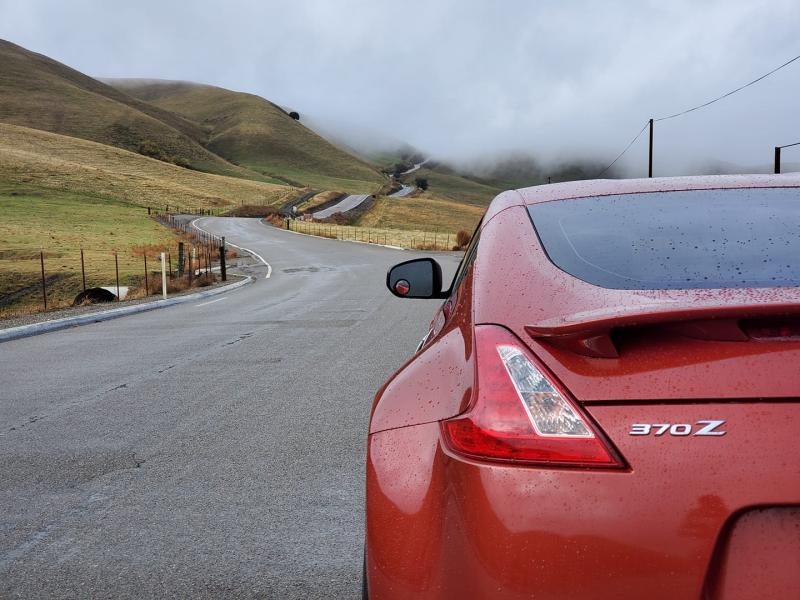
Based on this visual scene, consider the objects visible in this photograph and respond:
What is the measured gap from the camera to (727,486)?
1608mm

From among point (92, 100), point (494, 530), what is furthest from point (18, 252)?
point (92, 100)

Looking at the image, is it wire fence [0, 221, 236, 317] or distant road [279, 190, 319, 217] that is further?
distant road [279, 190, 319, 217]

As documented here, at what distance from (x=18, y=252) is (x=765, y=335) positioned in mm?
44285

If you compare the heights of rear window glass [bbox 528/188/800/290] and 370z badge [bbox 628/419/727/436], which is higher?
rear window glass [bbox 528/188/800/290]

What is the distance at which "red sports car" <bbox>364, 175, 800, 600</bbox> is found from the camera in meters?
1.61

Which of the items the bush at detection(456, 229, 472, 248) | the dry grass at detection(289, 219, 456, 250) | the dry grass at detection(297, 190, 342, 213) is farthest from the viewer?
the dry grass at detection(297, 190, 342, 213)

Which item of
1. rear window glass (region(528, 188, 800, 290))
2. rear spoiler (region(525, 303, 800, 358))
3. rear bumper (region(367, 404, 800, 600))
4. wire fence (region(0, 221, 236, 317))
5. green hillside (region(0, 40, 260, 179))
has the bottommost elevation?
wire fence (region(0, 221, 236, 317))

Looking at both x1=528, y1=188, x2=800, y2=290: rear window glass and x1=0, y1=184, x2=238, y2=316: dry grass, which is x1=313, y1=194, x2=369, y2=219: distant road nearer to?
x1=0, y1=184, x2=238, y2=316: dry grass

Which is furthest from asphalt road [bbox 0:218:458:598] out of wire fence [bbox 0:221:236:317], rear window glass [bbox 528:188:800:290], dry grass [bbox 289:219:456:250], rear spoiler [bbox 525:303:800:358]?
dry grass [bbox 289:219:456:250]

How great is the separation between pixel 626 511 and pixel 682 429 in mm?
211

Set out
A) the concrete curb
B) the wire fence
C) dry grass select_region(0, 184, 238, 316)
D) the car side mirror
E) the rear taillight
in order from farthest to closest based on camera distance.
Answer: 1. dry grass select_region(0, 184, 238, 316)
2. the wire fence
3. the concrete curb
4. the car side mirror
5. the rear taillight

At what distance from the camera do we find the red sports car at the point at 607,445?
1605 millimetres

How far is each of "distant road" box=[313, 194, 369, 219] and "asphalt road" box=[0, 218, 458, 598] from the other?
79031 mm

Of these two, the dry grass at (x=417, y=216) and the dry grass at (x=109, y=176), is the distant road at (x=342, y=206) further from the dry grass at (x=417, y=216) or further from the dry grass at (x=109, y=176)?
the dry grass at (x=109, y=176)
